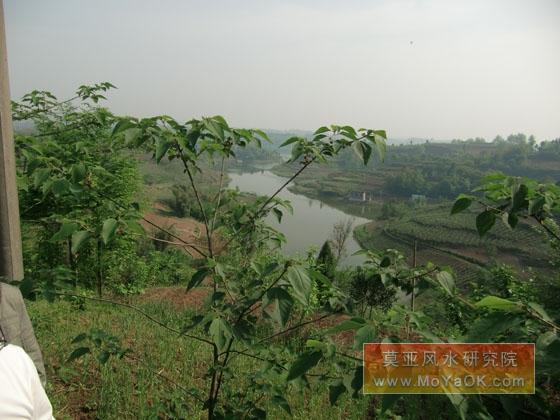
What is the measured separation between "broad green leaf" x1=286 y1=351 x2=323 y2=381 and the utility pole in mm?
1599

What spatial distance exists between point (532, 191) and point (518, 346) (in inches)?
20.5

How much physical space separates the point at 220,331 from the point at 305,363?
349 millimetres

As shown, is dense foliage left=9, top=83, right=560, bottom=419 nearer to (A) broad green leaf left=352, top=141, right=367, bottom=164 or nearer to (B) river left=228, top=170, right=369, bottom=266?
(A) broad green leaf left=352, top=141, right=367, bottom=164

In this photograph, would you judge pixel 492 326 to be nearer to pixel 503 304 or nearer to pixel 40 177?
pixel 503 304

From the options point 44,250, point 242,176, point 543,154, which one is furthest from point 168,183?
point 543,154

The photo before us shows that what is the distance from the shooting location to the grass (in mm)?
2715

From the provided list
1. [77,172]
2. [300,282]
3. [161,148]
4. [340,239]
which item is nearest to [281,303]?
[300,282]

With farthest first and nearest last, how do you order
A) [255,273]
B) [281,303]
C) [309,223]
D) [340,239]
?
[309,223], [340,239], [255,273], [281,303]

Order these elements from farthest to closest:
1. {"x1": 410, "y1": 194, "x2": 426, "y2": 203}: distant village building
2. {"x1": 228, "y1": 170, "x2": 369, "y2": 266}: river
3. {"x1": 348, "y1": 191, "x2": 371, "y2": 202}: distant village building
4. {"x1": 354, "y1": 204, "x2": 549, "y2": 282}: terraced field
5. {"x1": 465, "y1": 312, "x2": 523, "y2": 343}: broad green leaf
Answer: {"x1": 348, "y1": 191, "x2": 371, "y2": 202}: distant village building → {"x1": 410, "y1": 194, "x2": 426, "y2": 203}: distant village building → {"x1": 228, "y1": 170, "x2": 369, "y2": 266}: river → {"x1": 354, "y1": 204, "x2": 549, "y2": 282}: terraced field → {"x1": 465, "y1": 312, "x2": 523, "y2": 343}: broad green leaf

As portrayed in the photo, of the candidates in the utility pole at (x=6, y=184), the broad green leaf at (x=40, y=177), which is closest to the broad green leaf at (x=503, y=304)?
the broad green leaf at (x=40, y=177)

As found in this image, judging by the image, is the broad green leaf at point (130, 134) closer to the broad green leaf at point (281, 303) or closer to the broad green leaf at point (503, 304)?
the broad green leaf at point (281, 303)

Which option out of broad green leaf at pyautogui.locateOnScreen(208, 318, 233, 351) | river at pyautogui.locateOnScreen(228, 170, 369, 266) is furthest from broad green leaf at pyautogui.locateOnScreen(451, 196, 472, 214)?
river at pyautogui.locateOnScreen(228, 170, 369, 266)

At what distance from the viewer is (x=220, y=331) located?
117 centimetres

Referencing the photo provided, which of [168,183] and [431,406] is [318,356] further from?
[168,183]
